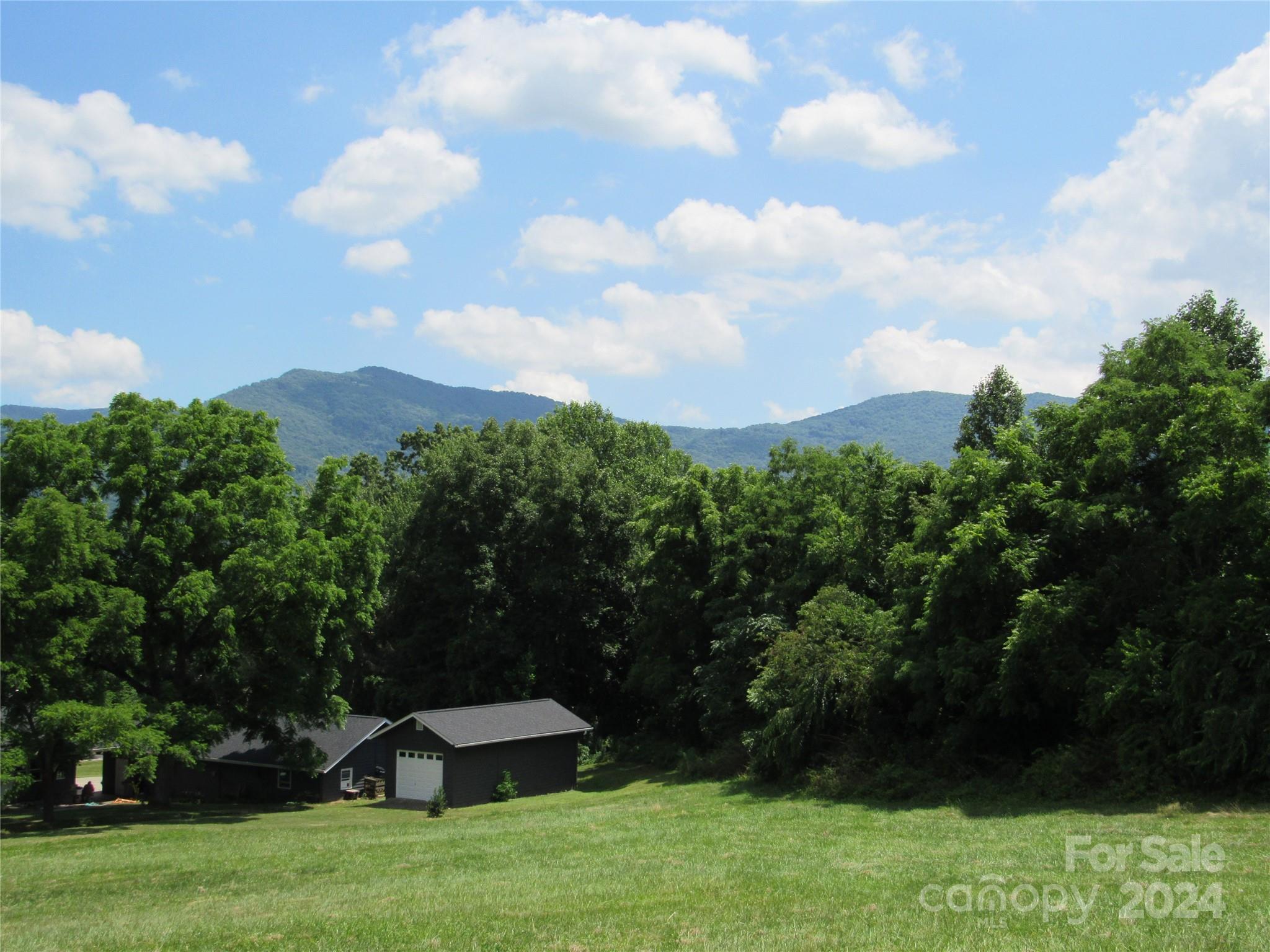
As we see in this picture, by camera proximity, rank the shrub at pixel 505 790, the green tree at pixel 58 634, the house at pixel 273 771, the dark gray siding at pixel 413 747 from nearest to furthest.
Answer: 1. the green tree at pixel 58 634
2. the dark gray siding at pixel 413 747
3. the shrub at pixel 505 790
4. the house at pixel 273 771

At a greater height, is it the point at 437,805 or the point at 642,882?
the point at 642,882

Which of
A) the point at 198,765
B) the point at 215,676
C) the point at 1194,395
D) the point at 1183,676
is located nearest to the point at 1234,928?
the point at 1183,676

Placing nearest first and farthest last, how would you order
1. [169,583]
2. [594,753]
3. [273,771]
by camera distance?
[169,583]
[273,771]
[594,753]

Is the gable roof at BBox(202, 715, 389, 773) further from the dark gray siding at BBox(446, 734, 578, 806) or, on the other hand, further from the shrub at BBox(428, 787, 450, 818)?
the shrub at BBox(428, 787, 450, 818)

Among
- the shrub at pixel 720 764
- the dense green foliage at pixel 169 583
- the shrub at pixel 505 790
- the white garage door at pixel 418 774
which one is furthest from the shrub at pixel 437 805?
the shrub at pixel 720 764

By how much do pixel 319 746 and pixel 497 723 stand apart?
775 centimetres

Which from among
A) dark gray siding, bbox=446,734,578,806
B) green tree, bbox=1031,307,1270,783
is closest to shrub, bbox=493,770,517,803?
dark gray siding, bbox=446,734,578,806

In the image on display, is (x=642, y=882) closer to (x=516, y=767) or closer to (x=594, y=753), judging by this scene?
(x=516, y=767)

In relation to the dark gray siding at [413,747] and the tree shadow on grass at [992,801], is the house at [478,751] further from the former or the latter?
the tree shadow on grass at [992,801]

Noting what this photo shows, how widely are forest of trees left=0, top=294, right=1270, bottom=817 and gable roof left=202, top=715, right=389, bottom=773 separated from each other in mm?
2855

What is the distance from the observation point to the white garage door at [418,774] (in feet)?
116

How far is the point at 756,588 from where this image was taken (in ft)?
128

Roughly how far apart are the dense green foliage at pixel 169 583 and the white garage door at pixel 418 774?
3.33m

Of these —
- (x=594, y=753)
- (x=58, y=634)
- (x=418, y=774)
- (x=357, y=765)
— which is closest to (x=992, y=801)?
(x=418, y=774)
